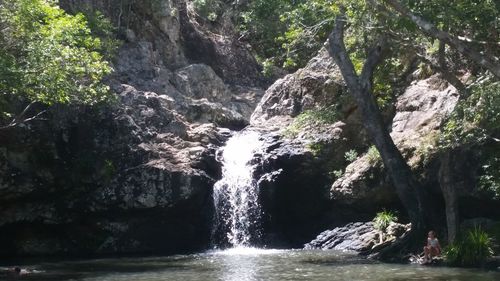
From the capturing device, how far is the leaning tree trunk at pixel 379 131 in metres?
22.3

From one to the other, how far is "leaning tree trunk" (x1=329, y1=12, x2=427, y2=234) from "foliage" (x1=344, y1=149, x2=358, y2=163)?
331 cm

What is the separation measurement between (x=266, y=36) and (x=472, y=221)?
2685 centimetres

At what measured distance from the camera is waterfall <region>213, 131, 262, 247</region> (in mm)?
27781

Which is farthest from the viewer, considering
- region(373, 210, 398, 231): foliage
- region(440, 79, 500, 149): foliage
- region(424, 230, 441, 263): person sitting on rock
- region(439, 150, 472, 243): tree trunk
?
region(373, 210, 398, 231): foliage

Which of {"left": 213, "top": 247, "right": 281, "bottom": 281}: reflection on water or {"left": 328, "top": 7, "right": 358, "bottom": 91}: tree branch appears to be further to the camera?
{"left": 328, "top": 7, "right": 358, "bottom": 91}: tree branch

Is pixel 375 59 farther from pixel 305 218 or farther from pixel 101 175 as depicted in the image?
pixel 101 175

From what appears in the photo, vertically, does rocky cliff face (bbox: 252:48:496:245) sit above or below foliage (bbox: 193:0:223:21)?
below

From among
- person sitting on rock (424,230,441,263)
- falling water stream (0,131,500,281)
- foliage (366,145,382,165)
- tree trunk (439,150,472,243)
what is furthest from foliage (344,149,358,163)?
person sitting on rock (424,230,441,263)

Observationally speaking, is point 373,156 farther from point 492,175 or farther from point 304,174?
point 492,175

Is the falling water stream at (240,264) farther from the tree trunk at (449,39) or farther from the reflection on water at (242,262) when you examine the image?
the tree trunk at (449,39)

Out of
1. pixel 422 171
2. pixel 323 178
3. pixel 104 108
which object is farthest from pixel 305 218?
pixel 104 108

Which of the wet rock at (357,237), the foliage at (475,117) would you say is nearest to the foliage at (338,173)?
the wet rock at (357,237)

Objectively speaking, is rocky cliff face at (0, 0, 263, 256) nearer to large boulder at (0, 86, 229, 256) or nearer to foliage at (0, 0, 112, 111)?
large boulder at (0, 86, 229, 256)

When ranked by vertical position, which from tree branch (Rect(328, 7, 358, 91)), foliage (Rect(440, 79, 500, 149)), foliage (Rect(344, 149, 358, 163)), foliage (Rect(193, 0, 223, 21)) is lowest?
foliage (Rect(440, 79, 500, 149))
